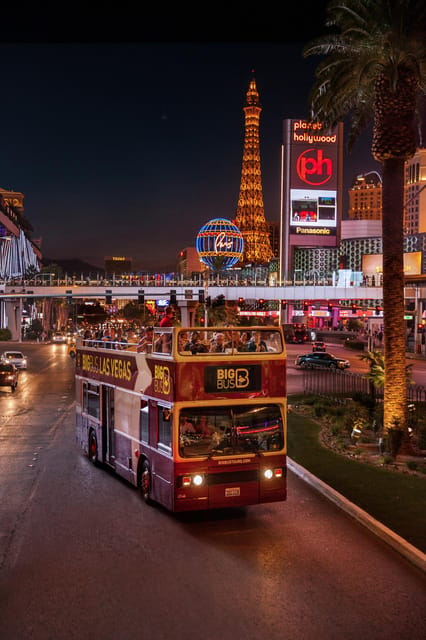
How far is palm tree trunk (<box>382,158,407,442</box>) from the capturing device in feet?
55.8

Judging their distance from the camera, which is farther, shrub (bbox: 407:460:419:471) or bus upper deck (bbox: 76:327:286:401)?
shrub (bbox: 407:460:419:471)

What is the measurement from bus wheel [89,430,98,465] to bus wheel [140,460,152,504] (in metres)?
3.71

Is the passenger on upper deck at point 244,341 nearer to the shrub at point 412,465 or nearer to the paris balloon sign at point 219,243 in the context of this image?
the shrub at point 412,465

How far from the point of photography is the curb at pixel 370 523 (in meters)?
9.42

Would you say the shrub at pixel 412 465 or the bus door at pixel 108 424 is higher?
the bus door at pixel 108 424

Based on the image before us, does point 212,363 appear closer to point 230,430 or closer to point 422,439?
point 230,430

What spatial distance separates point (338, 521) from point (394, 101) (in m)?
11.1

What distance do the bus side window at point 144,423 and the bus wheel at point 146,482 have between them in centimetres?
50

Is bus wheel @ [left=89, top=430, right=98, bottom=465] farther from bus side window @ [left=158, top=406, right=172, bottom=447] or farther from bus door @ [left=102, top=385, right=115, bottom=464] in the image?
bus side window @ [left=158, top=406, right=172, bottom=447]

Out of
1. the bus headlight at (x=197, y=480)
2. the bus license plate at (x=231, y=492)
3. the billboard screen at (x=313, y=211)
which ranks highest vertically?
the billboard screen at (x=313, y=211)

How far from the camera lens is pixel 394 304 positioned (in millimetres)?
17109

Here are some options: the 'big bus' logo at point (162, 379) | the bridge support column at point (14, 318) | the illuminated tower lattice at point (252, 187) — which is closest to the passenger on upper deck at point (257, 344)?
the 'big bus' logo at point (162, 379)

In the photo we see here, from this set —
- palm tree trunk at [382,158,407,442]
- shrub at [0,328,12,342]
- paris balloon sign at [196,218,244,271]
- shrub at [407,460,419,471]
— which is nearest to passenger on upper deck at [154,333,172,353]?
shrub at [407,460,419,471]

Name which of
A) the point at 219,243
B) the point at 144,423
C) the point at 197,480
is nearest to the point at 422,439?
the point at 144,423
